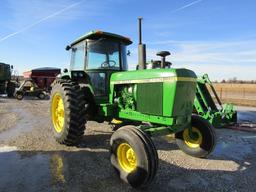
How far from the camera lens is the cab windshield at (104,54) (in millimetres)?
6641

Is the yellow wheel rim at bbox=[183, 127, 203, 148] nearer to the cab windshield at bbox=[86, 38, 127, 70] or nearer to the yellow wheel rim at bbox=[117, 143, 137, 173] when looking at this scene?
the yellow wheel rim at bbox=[117, 143, 137, 173]

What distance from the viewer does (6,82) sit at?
22016 mm

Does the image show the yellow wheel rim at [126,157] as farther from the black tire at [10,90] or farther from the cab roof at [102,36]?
the black tire at [10,90]

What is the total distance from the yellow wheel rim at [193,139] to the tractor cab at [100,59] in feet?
6.30

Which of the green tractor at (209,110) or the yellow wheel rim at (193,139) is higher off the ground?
the green tractor at (209,110)

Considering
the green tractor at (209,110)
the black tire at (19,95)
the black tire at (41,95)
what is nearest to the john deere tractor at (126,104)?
the green tractor at (209,110)

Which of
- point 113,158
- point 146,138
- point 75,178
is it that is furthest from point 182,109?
point 75,178

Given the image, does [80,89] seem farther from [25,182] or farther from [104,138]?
[25,182]

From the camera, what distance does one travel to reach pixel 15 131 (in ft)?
26.6

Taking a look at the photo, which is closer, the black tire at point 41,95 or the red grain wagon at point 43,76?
the black tire at point 41,95

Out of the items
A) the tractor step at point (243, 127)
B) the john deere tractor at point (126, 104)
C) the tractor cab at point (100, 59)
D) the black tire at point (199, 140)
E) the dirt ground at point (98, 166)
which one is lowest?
the dirt ground at point (98, 166)

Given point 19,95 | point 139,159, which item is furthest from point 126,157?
point 19,95

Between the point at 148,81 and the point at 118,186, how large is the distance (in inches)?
74.6

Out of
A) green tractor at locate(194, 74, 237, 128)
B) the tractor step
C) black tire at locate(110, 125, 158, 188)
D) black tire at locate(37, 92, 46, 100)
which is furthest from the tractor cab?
black tire at locate(37, 92, 46, 100)
